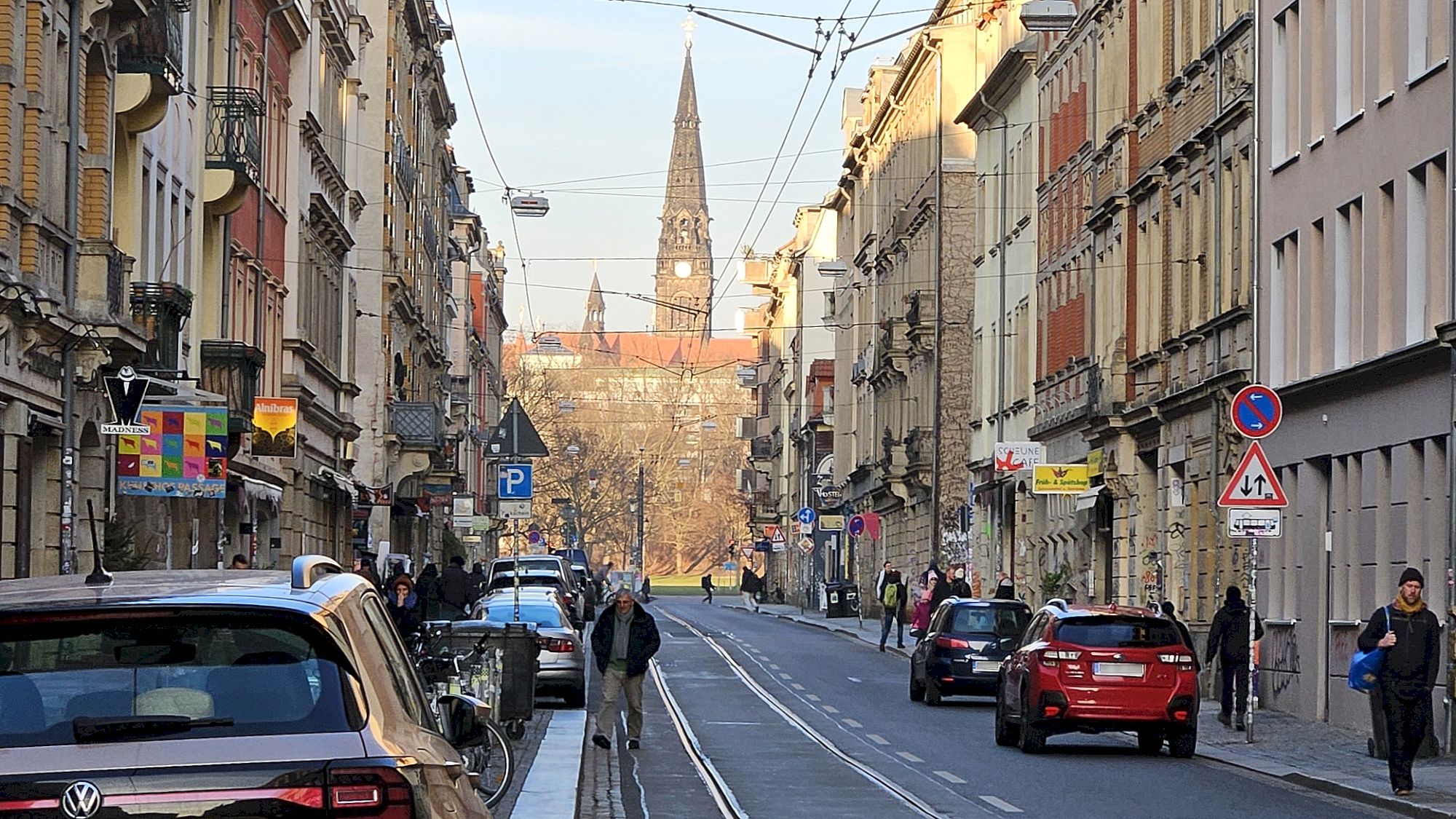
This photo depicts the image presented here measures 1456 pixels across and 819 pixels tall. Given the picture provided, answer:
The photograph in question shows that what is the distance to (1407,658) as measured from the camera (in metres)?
20.1

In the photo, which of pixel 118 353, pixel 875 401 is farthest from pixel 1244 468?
pixel 875 401

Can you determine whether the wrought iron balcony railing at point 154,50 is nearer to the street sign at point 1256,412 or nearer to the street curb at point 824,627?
the street sign at point 1256,412

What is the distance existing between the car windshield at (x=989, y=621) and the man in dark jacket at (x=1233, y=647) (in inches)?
183

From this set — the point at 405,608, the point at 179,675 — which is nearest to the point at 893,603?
the point at 405,608

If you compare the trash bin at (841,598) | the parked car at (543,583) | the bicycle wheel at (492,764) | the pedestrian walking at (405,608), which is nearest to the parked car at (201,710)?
the bicycle wheel at (492,764)

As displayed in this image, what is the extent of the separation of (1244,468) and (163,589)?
19472 mm

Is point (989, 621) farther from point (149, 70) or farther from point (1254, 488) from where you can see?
point (149, 70)

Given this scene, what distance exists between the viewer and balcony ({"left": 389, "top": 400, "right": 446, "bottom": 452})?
69938 millimetres

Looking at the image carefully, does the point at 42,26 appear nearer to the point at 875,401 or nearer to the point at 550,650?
the point at 550,650

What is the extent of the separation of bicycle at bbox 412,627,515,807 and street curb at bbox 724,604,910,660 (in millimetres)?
26850

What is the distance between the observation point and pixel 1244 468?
973 inches

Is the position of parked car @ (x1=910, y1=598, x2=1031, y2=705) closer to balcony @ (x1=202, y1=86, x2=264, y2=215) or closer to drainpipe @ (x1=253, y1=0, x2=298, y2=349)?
balcony @ (x1=202, y1=86, x2=264, y2=215)

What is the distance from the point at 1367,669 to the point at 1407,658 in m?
0.42

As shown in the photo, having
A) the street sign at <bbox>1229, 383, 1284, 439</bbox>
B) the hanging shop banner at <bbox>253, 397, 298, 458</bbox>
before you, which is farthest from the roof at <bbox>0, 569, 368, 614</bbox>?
the hanging shop banner at <bbox>253, 397, 298, 458</bbox>
